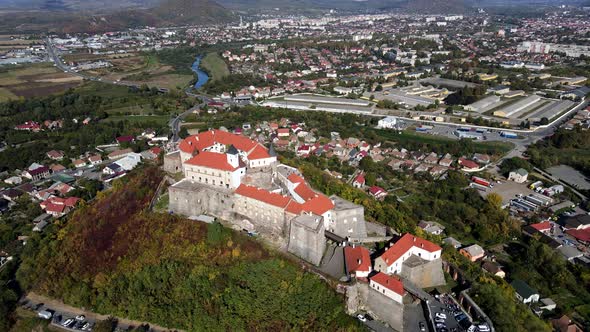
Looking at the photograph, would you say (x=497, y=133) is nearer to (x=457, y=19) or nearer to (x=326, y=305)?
(x=326, y=305)

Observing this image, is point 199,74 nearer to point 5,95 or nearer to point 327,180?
point 5,95

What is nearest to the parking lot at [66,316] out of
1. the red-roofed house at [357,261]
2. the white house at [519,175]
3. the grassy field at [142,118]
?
the red-roofed house at [357,261]

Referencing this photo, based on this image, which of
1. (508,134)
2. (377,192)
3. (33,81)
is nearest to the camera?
(377,192)

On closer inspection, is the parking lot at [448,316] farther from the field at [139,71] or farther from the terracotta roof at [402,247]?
the field at [139,71]

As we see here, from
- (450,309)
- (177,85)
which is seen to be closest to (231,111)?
(177,85)

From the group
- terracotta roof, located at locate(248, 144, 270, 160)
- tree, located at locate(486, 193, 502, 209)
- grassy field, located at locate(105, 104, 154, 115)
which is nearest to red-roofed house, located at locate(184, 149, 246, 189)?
terracotta roof, located at locate(248, 144, 270, 160)

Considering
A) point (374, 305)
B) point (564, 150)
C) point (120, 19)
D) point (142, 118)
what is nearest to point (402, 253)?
point (374, 305)
